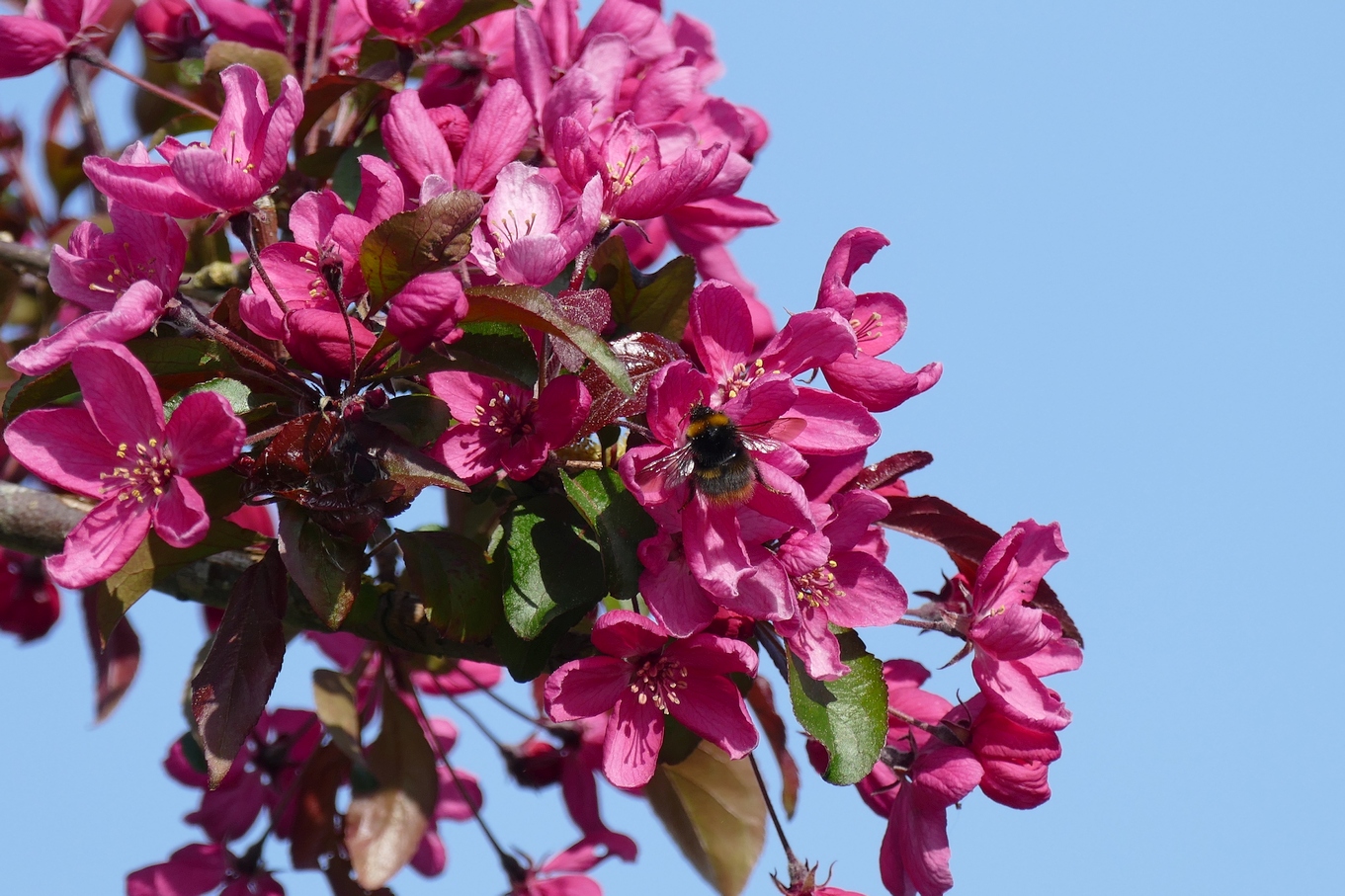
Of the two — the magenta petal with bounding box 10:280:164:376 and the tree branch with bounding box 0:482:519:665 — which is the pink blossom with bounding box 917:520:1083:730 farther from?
the magenta petal with bounding box 10:280:164:376

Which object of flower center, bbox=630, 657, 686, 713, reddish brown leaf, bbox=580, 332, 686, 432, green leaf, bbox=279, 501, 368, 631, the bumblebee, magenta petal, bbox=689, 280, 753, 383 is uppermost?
magenta petal, bbox=689, 280, 753, 383

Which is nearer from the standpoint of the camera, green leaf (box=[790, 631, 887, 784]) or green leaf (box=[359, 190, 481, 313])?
green leaf (box=[359, 190, 481, 313])

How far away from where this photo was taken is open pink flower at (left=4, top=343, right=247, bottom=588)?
128 centimetres

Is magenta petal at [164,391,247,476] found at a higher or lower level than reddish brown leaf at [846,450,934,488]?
lower

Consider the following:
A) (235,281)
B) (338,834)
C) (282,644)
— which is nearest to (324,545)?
(282,644)

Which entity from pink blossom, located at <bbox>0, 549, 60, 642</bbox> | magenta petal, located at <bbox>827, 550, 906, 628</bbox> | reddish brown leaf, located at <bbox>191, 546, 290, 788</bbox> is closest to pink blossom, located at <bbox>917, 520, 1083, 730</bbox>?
magenta petal, located at <bbox>827, 550, 906, 628</bbox>

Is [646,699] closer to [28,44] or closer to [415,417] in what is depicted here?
[415,417]

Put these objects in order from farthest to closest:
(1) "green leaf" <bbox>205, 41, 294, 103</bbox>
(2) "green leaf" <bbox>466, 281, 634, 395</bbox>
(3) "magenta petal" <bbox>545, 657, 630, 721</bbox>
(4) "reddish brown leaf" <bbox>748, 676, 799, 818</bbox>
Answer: (4) "reddish brown leaf" <bbox>748, 676, 799, 818</bbox>, (1) "green leaf" <bbox>205, 41, 294, 103</bbox>, (3) "magenta petal" <bbox>545, 657, 630, 721</bbox>, (2) "green leaf" <bbox>466, 281, 634, 395</bbox>

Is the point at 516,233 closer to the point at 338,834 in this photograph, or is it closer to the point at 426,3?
the point at 426,3

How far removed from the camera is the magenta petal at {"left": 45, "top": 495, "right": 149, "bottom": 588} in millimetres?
1311

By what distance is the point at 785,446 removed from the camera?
135 centimetres

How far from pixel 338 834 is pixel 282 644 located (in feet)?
3.40

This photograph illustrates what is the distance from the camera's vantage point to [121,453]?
1.36 metres

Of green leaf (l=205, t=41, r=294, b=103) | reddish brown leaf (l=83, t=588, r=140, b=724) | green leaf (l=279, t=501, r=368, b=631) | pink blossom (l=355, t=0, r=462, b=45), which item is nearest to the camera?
green leaf (l=279, t=501, r=368, b=631)
